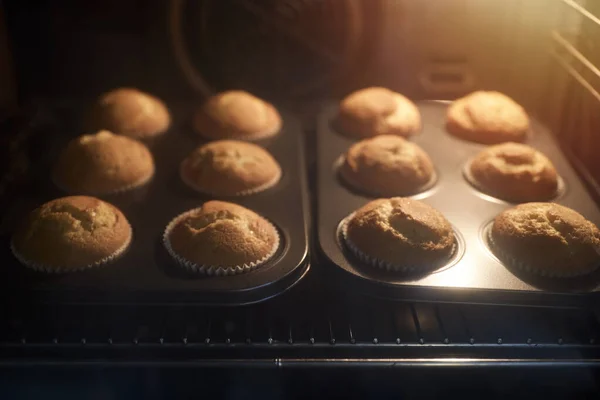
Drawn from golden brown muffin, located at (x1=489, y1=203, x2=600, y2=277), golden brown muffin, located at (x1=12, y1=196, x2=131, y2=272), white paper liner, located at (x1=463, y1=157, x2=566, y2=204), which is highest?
golden brown muffin, located at (x1=489, y1=203, x2=600, y2=277)

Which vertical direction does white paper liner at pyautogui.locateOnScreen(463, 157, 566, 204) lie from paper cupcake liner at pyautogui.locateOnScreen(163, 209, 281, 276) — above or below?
above

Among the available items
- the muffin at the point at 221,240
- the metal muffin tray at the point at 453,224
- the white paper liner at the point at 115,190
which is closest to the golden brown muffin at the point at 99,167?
the white paper liner at the point at 115,190

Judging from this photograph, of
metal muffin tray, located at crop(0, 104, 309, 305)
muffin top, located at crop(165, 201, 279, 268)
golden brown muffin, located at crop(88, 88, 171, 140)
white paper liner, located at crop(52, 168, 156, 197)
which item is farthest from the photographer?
golden brown muffin, located at crop(88, 88, 171, 140)

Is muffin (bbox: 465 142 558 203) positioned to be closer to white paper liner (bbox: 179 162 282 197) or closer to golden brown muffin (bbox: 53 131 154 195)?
white paper liner (bbox: 179 162 282 197)

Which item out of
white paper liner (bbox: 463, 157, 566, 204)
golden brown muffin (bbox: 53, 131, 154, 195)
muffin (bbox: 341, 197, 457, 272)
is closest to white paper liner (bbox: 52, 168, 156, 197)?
golden brown muffin (bbox: 53, 131, 154, 195)

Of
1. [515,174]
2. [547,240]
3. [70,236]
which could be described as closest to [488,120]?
[515,174]

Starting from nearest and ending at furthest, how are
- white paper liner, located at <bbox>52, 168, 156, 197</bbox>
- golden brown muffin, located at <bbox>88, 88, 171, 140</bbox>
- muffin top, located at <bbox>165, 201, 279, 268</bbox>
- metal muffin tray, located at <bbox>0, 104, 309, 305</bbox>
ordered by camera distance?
metal muffin tray, located at <bbox>0, 104, 309, 305</bbox>
muffin top, located at <bbox>165, 201, 279, 268</bbox>
white paper liner, located at <bbox>52, 168, 156, 197</bbox>
golden brown muffin, located at <bbox>88, 88, 171, 140</bbox>
